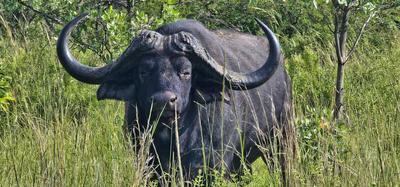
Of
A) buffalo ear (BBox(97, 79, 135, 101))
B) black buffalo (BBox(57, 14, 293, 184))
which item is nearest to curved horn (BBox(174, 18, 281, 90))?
black buffalo (BBox(57, 14, 293, 184))

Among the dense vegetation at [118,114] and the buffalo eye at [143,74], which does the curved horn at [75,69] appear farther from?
the buffalo eye at [143,74]

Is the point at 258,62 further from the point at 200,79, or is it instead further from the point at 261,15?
the point at 261,15

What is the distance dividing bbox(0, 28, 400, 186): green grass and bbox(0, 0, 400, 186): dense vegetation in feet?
0.04

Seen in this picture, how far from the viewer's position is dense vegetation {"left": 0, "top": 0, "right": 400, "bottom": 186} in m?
2.92

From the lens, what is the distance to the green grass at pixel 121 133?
2.81 metres

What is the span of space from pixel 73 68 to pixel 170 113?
95 centimetres

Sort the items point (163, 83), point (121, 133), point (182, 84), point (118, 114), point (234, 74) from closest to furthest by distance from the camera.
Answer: point (163, 83), point (182, 84), point (234, 74), point (121, 133), point (118, 114)

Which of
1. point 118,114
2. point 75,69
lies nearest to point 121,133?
point 75,69

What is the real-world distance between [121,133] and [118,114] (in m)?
0.89

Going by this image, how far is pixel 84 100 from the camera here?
5.24 meters

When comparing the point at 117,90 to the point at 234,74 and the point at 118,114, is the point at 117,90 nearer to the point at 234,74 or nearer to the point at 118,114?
the point at 234,74

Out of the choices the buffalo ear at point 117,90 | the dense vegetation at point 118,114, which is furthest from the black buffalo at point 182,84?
the dense vegetation at point 118,114

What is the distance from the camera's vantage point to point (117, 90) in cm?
376

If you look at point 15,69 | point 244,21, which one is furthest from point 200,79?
point 244,21
